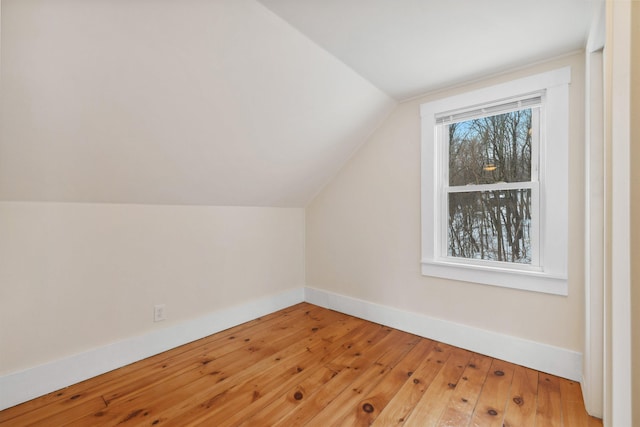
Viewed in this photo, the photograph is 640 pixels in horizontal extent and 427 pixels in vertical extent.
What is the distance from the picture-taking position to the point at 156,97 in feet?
5.39

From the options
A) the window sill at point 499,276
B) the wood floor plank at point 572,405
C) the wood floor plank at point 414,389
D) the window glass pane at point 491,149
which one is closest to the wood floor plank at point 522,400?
the wood floor plank at point 572,405

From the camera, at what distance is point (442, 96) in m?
2.48

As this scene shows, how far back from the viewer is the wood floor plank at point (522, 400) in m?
1.57

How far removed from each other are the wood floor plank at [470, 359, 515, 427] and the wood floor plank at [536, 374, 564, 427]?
0.52 feet

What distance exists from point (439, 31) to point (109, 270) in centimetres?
264

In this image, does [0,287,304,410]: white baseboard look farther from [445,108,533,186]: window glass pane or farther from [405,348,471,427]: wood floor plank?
[445,108,533,186]: window glass pane

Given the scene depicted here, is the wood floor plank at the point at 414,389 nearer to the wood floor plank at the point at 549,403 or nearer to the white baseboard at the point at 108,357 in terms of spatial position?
the wood floor plank at the point at 549,403

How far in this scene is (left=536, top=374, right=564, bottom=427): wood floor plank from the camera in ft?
5.12

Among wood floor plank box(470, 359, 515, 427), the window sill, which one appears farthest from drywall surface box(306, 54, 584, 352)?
wood floor plank box(470, 359, 515, 427)

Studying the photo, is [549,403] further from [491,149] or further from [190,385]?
[190,385]

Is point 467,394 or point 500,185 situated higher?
point 500,185

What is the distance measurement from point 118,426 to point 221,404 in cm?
51

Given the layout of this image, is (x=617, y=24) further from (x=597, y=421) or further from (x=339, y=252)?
(x=339, y=252)

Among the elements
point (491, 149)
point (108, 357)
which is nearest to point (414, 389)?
point (491, 149)
